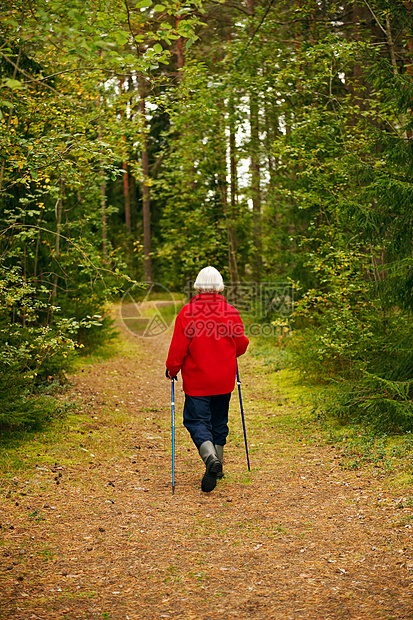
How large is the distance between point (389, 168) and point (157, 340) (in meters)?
13.0

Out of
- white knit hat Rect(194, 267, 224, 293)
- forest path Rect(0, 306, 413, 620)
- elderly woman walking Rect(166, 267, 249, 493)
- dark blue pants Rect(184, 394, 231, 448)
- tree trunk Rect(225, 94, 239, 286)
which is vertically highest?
tree trunk Rect(225, 94, 239, 286)

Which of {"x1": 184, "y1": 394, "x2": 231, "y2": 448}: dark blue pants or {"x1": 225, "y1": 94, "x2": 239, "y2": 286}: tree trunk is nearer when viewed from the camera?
{"x1": 184, "y1": 394, "x2": 231, "y2": 448}: dark blue pants

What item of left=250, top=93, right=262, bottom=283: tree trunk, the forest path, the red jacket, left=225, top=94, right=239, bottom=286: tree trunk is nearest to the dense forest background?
left=250, top=93, right=262, bottom=283: tree trunk

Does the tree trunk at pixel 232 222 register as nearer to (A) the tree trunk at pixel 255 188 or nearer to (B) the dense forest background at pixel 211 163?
(B) the dense forest background at pixel 211 163

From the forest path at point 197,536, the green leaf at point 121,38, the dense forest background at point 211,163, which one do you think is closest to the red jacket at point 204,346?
the forest path at point 197,536

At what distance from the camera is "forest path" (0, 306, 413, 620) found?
3.65m

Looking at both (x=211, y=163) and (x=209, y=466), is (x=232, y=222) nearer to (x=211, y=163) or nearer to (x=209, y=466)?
(x=211, y=163)

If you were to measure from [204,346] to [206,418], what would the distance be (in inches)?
30.3

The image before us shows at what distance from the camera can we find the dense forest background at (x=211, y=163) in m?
6.25

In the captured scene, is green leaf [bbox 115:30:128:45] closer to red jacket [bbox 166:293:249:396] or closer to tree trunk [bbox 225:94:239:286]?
red jacket [bbox 166:293:249:396]

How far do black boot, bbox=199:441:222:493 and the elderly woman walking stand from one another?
0.18ft

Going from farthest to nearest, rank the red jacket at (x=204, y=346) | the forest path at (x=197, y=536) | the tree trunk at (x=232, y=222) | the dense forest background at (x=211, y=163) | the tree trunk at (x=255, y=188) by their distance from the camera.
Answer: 1. the tree trunk at (x=232, y=222)
2. the tree trunk at (x=255, y=188)
3. the dense forest background at (x=211, y=163)
4. the red jacket at (x=204, y=346)
5. the forest path at (x=197, y=536)

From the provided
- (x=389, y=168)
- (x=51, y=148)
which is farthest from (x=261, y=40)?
(x=51, y=148)

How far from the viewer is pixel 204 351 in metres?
6.06
